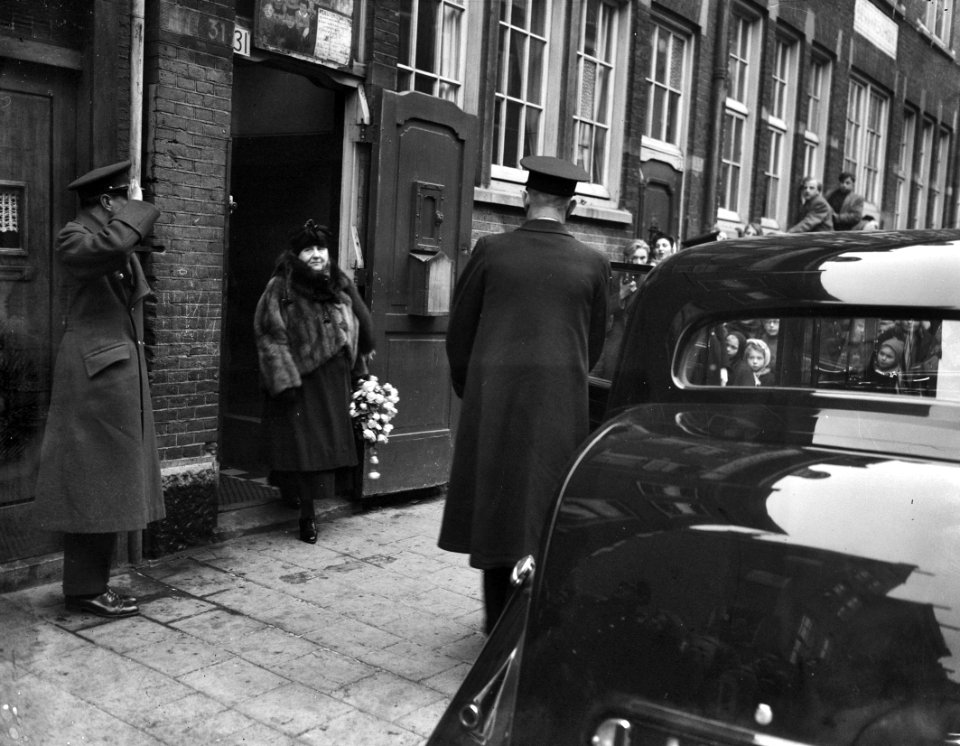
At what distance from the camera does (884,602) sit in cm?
199

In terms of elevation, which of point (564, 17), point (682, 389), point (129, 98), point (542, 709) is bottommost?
point (542, 709)

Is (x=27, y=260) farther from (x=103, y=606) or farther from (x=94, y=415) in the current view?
(x=103, y=606)

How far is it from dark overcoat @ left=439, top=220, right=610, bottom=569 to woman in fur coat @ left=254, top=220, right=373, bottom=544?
226cm

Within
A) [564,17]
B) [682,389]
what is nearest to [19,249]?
[682,389]

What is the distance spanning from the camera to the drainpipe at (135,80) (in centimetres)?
562

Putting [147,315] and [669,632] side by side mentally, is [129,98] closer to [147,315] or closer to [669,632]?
[147,315]

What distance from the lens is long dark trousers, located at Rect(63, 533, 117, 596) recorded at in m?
5.00

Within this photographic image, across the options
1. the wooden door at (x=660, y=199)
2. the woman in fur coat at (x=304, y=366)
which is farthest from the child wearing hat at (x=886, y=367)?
the wooden door at (x=660, y=199)

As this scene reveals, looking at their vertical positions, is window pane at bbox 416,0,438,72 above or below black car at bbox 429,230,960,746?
above

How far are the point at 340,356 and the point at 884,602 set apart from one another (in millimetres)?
5015

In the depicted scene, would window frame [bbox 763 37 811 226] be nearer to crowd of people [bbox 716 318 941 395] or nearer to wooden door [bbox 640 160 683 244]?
wooden door [bbox 640 160 683 244]

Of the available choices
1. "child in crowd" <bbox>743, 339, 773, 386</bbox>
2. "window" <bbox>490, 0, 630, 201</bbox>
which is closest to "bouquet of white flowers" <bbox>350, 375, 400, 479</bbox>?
"window" <bbox>490, 0, 630, 201</bbox>

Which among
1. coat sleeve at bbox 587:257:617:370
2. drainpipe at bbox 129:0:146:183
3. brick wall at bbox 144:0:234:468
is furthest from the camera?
brick wall at bbox 144:0:234:468

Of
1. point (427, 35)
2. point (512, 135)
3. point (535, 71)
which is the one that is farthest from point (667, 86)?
point (427, 35)
